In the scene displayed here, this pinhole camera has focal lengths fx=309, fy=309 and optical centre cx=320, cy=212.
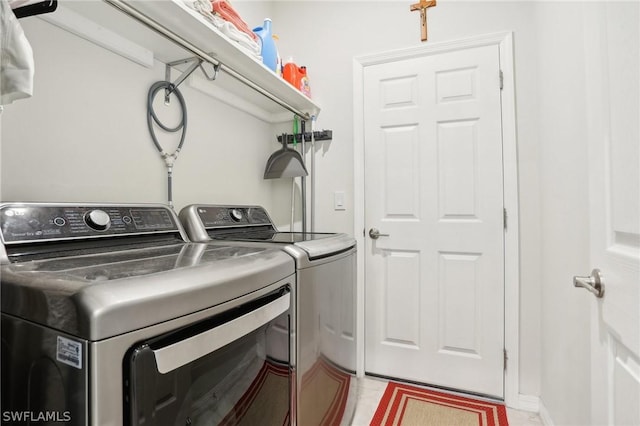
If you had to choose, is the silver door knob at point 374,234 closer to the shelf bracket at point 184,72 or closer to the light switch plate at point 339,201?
the light switch plate at point 339,201

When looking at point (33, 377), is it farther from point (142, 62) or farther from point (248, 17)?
point (248, 17)

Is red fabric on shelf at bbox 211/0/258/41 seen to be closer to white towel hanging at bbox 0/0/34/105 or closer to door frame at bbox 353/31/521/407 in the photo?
white towel hanging at bbox 0/0/34/105

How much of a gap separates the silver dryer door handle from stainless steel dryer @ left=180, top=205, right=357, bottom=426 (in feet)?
0.70

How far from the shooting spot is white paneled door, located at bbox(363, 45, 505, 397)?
1.86 metres

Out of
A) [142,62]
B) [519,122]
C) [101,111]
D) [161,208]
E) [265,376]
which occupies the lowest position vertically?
[265,376]

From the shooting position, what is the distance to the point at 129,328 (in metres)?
0.51

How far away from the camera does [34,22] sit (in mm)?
981

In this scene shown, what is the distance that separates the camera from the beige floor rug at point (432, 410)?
5.34 feet

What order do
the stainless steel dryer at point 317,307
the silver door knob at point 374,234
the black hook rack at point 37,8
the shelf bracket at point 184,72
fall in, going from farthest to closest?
the silver door knob at point 374,234 → the shelf bracket at point 184,72 → the stainless steel dryer at point 317,307 → the black hook rack at point 37,8

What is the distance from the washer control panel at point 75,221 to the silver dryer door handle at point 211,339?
55 centimetres

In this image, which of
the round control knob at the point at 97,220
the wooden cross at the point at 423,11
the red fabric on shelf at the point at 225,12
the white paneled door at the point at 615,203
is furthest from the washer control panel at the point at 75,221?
the wooden cross at the point at 423,11

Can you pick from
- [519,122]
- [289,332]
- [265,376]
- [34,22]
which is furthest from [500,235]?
[34,22]

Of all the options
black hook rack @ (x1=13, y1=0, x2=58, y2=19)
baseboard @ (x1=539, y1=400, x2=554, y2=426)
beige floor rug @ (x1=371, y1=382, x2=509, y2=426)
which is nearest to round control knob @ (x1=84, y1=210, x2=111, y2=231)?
black hook rack @ (x1=13, y1=0, x2=58, y2=19)

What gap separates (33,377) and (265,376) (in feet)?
1.73
